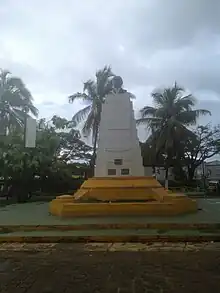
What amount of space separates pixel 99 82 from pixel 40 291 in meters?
23.3

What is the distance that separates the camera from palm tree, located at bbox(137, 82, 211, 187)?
26531 millimetres

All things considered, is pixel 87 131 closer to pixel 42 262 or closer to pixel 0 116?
pixel 0 116

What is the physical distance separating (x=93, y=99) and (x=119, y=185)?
14.5m

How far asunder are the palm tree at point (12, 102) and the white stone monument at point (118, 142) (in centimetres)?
1213

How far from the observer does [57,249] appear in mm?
7266

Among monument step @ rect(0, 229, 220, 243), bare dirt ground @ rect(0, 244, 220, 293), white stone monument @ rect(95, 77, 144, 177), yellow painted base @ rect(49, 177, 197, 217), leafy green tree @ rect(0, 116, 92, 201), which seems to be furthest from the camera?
leafy green tree @ rect(0, 116, 92, 201)

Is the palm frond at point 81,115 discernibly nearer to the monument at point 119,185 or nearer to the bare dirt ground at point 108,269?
the monument at point 119,185

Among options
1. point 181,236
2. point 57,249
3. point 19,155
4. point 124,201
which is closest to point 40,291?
point 57,249

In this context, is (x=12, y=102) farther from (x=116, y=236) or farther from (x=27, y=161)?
(x=116, y=236)

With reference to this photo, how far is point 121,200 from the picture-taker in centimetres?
1225

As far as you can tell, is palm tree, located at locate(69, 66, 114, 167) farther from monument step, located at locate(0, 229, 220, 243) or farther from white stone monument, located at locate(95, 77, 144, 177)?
monument step, located at locate(0, 229, 220, 243)

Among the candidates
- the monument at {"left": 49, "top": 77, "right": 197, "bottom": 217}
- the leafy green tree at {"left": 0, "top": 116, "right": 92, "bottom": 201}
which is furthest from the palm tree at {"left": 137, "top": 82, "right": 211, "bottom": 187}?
the monument at {"left": 49, "top": 77, "right": 197, "bottom": 217}

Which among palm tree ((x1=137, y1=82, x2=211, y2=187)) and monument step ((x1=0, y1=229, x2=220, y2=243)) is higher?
palm tree ((x1=137, y1=82, x2=211, y2=187))

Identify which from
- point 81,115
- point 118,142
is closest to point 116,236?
point 118,142
